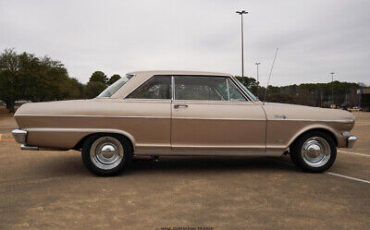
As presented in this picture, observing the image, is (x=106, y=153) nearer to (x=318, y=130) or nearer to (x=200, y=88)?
(x=200, y=88)

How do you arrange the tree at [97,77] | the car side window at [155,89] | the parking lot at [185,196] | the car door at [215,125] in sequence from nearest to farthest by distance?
the parking lot at [185,196]
the car door at [215,125]
the car side window at [155,89]
the tree at [97,77]

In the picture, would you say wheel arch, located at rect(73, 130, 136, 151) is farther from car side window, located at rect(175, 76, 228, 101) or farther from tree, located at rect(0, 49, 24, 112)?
tree, located at rect(0, 49, 24, 112)

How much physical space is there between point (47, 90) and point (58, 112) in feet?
122

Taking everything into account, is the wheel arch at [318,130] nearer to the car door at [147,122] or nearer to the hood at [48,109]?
the car door at [147,122]

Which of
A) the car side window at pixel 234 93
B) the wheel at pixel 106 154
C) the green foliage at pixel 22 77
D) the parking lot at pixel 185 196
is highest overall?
the green foliage at pixel 22 77

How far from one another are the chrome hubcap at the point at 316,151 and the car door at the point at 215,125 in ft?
2.43

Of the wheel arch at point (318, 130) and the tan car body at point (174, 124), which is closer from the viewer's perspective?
the tan car body at point (174, 124)

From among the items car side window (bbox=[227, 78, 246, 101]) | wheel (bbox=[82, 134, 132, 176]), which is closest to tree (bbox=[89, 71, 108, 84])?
wheel (bbox=[82, 134, 132, 176])

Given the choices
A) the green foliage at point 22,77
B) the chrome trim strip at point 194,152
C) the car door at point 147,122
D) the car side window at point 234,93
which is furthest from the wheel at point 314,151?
the green foliage at point 22,77

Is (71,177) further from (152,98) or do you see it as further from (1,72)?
(1,72)

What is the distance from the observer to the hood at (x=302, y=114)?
4.70 metres

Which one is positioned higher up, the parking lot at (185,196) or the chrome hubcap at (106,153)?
the chrome hubcap at (106,153)

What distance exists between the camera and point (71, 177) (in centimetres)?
451

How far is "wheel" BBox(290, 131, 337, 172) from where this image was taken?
479cm
